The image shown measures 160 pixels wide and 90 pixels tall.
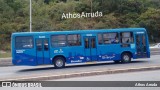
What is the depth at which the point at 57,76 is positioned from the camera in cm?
1339

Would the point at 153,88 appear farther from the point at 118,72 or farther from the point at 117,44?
the point at 117,44

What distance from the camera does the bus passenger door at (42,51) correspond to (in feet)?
67.3

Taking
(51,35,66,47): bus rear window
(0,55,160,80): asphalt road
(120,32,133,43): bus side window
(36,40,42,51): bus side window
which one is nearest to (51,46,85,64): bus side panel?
(51,35,66,47): bus rear window

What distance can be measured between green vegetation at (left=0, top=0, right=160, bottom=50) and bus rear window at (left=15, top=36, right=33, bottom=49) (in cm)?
2751

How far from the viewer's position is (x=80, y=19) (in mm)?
52781

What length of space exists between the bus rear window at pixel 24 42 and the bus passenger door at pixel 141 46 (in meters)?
7.01

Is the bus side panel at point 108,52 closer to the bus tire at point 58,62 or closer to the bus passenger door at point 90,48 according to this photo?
the bus passenger door at point 90,48

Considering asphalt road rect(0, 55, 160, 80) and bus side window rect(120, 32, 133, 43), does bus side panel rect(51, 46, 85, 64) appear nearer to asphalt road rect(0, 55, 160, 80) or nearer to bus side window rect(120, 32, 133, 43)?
asphalt road rect(0, 55, 160, 80)

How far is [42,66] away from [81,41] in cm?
336

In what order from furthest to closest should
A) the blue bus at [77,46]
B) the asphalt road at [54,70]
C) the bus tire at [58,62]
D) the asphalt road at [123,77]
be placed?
the bus tire at [58,62], the blue bus at [77,46], the asphalt road at [54,70], the asphalt road at [123,77]

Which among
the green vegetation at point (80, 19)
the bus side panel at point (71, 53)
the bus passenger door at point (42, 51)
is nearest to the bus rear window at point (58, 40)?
the bus side panel at point (71, 53)

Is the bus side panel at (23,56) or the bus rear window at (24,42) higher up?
the bus rear window at (24,42)

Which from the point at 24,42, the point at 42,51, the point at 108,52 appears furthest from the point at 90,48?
the point at 24,42

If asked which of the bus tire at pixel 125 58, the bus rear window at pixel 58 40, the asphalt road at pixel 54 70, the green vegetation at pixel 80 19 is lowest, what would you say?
the asphalt road at pixel 54 70
